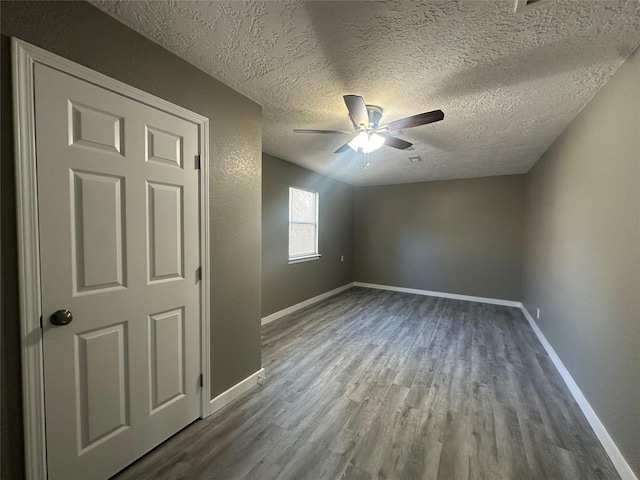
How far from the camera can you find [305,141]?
3121 millimetres

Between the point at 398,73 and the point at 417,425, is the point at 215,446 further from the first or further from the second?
the point at 398,73

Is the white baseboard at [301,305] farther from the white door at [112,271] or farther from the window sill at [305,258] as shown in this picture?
the white door at [112,271]

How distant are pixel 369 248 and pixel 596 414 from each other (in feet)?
14.8

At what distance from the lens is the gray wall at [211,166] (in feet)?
3.53

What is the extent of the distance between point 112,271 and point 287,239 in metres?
2.86

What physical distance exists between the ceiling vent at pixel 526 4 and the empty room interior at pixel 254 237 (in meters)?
0.01

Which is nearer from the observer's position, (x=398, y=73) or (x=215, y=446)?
(x=215, y=446)

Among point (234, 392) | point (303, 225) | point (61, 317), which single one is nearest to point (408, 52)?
point (61, 317)

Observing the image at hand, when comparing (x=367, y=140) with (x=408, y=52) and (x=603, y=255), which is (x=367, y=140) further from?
(x=603, y=255)

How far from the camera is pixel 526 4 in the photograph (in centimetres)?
119

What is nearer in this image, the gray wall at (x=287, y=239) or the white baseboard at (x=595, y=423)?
the white baseboard at (x=595, y=423)

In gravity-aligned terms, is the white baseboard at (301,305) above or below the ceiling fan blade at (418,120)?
below

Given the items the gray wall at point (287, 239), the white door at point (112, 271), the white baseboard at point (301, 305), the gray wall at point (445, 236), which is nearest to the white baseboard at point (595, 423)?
the gray wall at point (445, 236)

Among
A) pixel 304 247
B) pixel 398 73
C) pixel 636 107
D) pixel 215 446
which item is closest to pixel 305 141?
pixel 398 73
